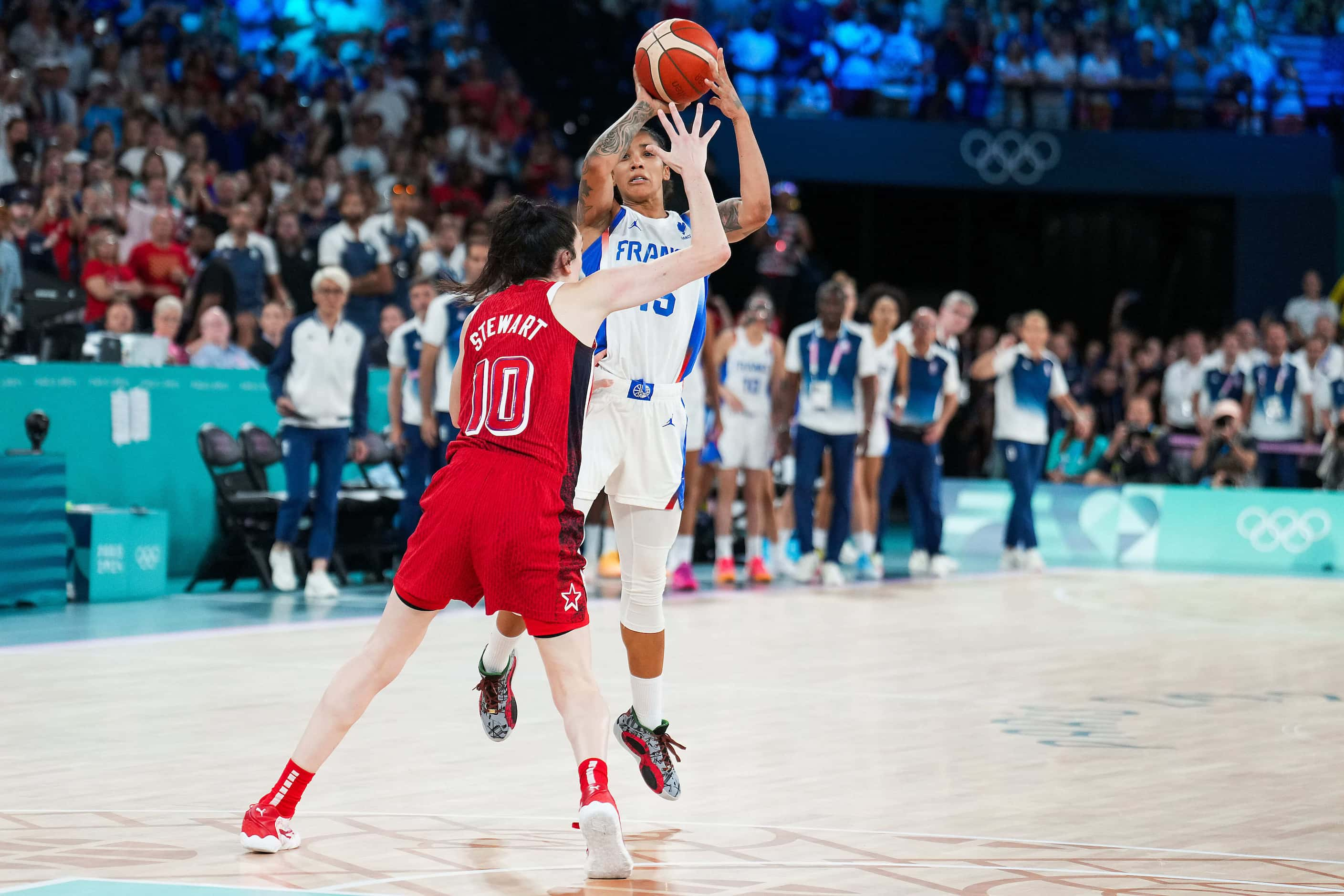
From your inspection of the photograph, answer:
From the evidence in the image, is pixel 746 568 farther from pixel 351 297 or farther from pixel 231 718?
pixel 231 718

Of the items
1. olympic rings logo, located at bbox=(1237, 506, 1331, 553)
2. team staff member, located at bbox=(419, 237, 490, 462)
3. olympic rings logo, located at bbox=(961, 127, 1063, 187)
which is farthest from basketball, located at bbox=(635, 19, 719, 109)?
olympic rings logo, located at bbox=(961, 127, 1063, 187)

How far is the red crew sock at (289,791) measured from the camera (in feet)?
16.8

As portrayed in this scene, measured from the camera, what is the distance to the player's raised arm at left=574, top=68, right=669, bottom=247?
6465 mm

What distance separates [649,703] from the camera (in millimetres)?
6184

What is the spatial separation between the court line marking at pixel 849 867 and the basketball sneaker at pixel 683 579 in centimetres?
838

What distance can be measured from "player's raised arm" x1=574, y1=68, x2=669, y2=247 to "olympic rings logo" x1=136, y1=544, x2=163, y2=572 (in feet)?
21.8

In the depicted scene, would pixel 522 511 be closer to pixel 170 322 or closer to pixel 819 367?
pixel 819 367

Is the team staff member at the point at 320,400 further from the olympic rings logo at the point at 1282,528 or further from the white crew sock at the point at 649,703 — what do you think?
the olympic rings logo at the point at 1282,528

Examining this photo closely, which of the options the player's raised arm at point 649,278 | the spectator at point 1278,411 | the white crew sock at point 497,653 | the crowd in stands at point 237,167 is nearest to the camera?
the player's raised arm at point 649,278

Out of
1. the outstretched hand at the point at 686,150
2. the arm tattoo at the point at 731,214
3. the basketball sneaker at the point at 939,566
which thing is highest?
the outstretched hand at the point at 686,150

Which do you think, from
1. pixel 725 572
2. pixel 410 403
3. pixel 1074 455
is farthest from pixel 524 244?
pixel 1074 455

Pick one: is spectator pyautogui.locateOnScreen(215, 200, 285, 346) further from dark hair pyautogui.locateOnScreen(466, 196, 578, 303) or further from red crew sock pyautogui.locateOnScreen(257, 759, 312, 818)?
red crew sock pyautogui.locateOnScreen(257, 759, 312, 818)

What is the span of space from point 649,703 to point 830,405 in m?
8.03

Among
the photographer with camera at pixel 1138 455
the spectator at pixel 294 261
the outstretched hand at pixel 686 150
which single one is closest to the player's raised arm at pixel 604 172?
the outstretched hand at pixel 686 150
